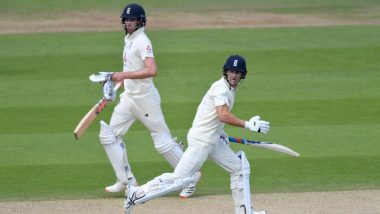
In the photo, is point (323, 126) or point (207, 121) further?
point (323, 126)

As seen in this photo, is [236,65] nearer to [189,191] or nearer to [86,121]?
[86,121]

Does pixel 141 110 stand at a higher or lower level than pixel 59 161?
higher

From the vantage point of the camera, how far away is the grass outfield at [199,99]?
11055 millimetres

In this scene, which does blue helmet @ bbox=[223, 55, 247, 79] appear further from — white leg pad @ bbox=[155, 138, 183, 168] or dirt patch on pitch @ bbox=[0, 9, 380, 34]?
dirt patch on pitch @ bbox=[0, 9, 380, 34]

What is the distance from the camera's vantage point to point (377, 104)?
47.8 feet

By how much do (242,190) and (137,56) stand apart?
1.87 m

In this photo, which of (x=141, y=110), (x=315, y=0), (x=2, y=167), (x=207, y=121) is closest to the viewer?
(x=207, y=121)

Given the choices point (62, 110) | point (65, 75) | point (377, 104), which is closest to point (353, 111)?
point (377, 104)

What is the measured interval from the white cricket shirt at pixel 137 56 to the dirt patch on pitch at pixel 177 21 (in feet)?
37.6

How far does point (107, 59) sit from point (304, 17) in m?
6.33

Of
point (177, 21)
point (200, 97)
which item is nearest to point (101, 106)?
point (200, 97)

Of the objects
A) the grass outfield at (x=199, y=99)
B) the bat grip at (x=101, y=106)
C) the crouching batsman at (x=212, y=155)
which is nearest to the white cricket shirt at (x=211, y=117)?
the crouching batsman at (x=212, y=155)

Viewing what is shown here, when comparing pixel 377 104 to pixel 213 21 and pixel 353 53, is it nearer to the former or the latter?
pixel 353 53

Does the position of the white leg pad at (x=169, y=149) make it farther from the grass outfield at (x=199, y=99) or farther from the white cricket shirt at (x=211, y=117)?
the white cricket shirt at (x=211, y=117)
